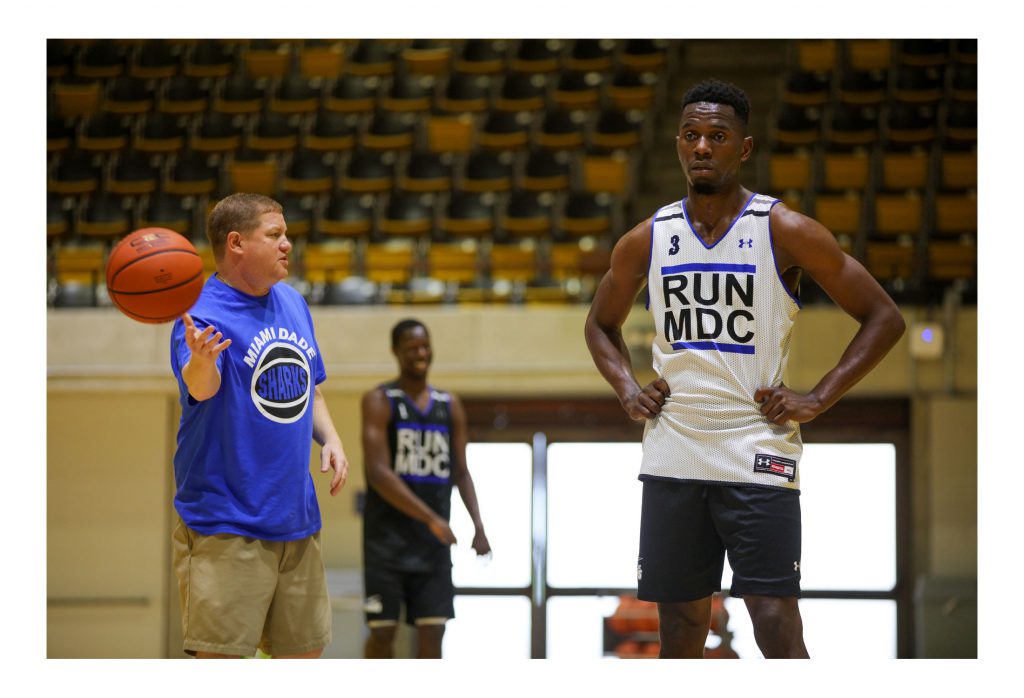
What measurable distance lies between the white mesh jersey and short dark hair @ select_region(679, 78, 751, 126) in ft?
0.79

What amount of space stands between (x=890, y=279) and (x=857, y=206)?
3.57 ft

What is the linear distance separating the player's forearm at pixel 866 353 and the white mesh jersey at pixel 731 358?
0.13 meters

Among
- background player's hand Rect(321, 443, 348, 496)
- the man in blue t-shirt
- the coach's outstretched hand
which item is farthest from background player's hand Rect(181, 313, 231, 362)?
background player's hand Rect(321, 443, 348, 496)

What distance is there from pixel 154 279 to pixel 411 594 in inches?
113

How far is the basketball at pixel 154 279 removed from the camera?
3.20 metres

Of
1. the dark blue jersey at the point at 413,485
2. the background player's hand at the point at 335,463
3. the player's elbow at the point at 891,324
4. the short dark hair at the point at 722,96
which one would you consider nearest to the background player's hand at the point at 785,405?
the player's elbow at the point at 891,324

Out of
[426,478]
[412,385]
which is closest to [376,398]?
[412,385]

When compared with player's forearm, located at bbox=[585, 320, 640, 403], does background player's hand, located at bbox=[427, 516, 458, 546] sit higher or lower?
lower

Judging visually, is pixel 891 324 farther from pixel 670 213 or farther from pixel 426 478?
pixel 426 478

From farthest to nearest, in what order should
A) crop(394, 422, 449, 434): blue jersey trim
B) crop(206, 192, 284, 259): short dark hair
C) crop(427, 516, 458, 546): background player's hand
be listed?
1. crop(394, 422, 449, 434): blue jersey trim
2. crop(427, 516, 458, 546): background player's hand
3. crop(206, 192, 284, 259): short dark hair

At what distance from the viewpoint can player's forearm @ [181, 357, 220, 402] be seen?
3107 mm

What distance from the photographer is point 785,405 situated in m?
3.08

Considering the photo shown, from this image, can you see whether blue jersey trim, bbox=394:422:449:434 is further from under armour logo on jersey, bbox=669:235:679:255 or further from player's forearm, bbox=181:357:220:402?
under armour logo on jersey, bbox=669:235:679:255
